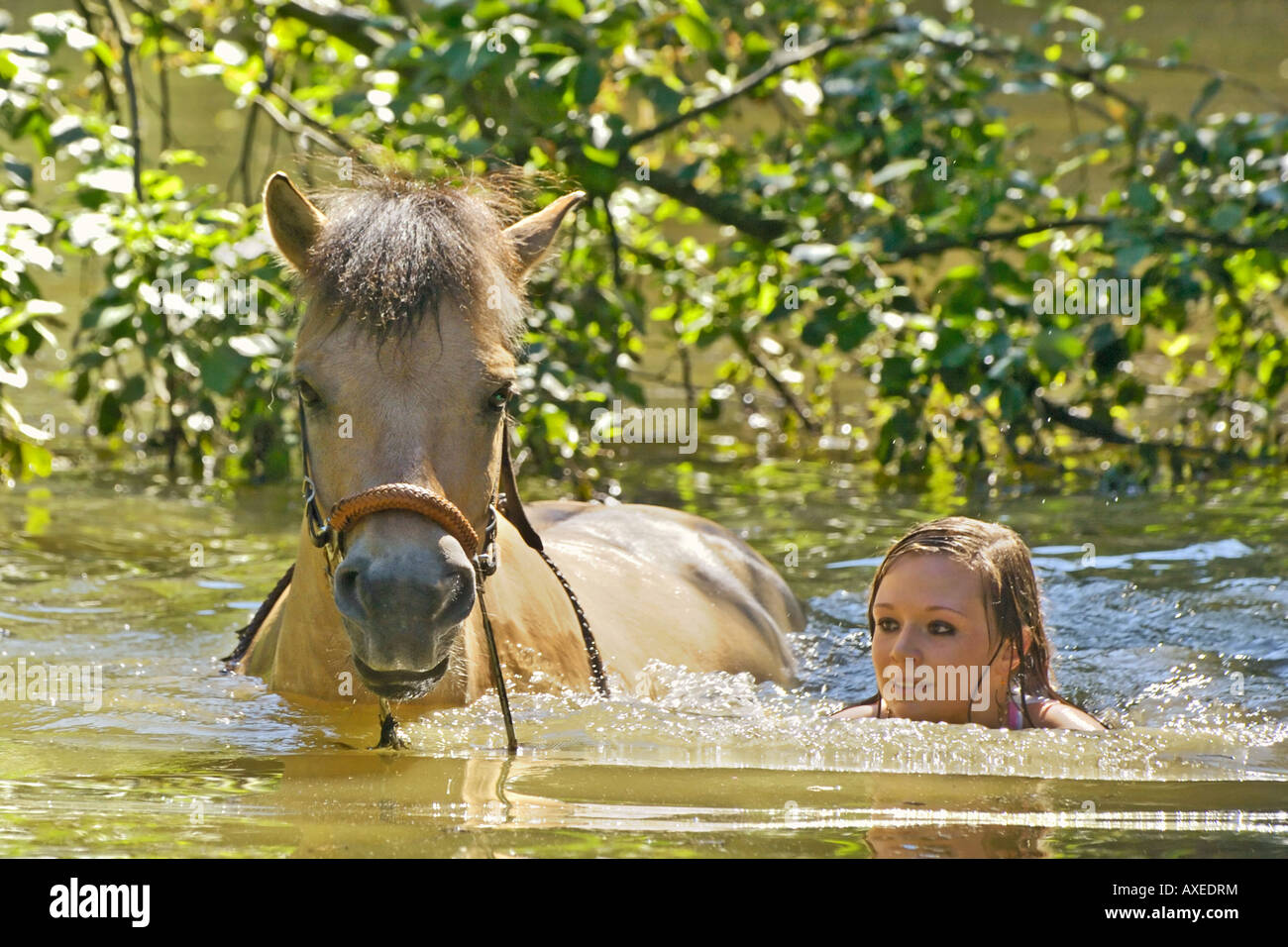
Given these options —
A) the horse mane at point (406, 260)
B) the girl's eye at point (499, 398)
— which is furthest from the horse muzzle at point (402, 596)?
the horse mane at point (406, 260)

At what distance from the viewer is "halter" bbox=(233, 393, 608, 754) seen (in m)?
2.96

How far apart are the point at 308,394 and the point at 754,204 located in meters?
4.79

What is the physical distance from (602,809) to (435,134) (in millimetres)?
4309

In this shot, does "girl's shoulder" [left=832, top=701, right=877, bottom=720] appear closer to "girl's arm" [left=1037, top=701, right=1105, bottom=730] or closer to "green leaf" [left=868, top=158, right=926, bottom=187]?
"girl's arm" [left=1037, top=701, right=1105, bottom=730]

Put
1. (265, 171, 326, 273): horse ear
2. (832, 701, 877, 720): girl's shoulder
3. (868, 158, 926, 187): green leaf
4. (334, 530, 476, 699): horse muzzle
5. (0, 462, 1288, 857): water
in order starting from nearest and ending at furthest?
(0, 462, 1288, 857): water
(334, 530, 476, 699): horse muzzle
(265, 171, 326, 273): horse ear
(832, 701, 877, 720): girl's shoulder
(868, 158, 926, 187): green leaf

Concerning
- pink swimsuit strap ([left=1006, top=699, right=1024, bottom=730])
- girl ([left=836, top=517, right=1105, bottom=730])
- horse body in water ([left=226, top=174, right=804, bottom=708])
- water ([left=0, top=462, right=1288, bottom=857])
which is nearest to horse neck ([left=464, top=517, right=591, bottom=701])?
horse body in water ([left=226, top=174, right=804, bottom=708])

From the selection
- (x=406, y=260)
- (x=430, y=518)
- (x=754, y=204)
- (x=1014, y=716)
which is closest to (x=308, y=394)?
(x=406, y=260)

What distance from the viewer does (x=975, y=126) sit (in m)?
7.00

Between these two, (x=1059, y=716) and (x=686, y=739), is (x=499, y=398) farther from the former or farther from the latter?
(x=1059, y=716)

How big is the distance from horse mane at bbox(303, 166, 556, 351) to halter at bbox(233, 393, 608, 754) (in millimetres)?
279

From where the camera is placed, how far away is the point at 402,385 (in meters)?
3.13

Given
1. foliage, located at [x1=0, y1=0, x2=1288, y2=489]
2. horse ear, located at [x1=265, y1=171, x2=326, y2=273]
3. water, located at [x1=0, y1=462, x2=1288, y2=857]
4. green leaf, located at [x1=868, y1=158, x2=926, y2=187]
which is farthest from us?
green leaf, located at [x1=868, y1=158, x2=926, y2=187]

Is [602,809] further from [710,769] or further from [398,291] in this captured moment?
[398,291]

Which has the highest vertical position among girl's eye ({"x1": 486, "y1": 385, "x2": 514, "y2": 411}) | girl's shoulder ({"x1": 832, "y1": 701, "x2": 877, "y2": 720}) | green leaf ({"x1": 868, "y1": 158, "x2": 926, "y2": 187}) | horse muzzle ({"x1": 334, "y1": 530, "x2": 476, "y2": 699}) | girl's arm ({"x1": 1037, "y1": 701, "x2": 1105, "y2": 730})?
green leaf ({"x1": 868, "y1": 158, "x2": 926, "y2": 187})
